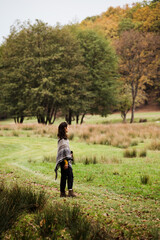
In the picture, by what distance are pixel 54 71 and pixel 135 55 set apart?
14.5m

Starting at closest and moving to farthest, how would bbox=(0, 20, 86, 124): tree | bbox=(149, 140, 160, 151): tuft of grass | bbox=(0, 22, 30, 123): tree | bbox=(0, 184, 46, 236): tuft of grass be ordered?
1. bbox=(0, 184, 46, 236): tuft of grass
2. bbox=(149, 140, 160, 151): tuft of grass
3. bbox=(0, 20, 86, 124): tree
4. bbox=(0, 22, 30, 123): tree

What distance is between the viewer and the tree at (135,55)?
36.2m

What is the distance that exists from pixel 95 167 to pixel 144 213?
199 inches

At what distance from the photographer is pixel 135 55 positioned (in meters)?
36.8

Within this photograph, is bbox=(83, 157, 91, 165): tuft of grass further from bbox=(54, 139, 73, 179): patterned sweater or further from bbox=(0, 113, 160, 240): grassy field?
bbox=(54, 139, 73, 179): patterned sweater

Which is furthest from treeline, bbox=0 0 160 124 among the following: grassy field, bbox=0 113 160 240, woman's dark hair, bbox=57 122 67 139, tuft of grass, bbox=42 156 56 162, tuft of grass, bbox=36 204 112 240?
tuft of grass, bbox=36 204 112 240

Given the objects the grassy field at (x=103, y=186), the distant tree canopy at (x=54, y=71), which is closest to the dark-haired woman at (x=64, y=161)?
the grassy field at (x=103, y=186)

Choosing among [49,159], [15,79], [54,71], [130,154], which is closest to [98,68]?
[54,71]

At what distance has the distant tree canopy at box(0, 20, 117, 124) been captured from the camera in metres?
29.2

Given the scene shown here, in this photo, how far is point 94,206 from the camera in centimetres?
524

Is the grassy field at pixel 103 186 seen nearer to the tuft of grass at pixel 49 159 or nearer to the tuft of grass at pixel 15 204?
the tuft of grass at pixel 49 159

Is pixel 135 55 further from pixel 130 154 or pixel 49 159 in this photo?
pixel 49 159

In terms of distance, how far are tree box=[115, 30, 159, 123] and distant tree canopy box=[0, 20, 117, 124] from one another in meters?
3.61

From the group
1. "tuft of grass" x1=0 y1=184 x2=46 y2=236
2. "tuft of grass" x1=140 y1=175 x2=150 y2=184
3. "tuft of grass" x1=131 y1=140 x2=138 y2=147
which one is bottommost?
"tuft of grass" x1=140 y1=175 x2=150 y2=184
